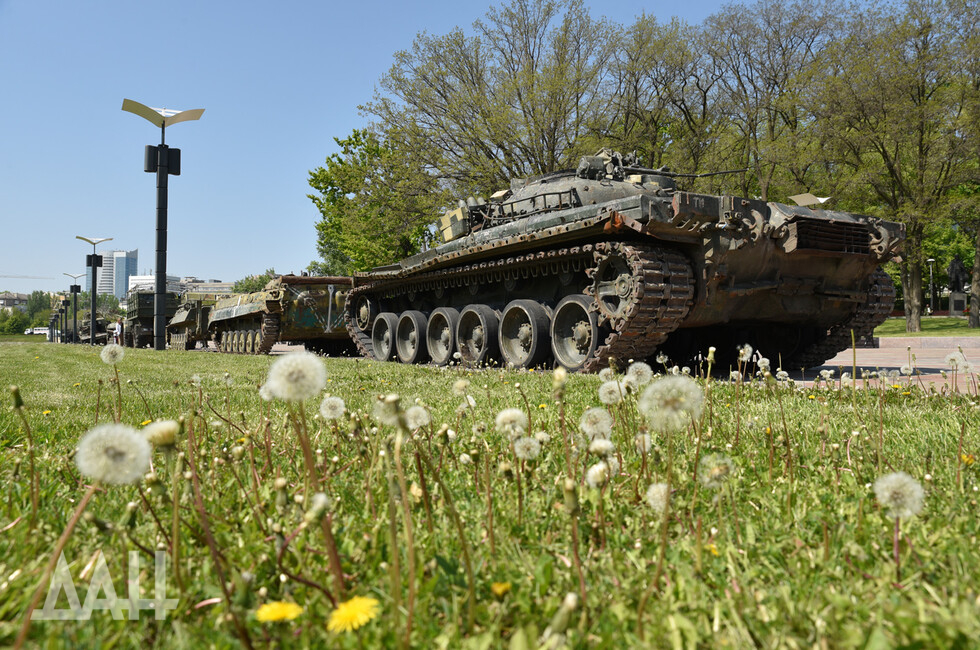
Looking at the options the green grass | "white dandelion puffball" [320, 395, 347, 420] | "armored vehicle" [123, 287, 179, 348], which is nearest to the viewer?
"white dandelion puffball" [320, 395, 347, 420]

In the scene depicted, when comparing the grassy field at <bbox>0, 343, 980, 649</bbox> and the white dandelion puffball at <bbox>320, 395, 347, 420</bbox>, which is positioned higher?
the white dandelion puffball at <bbox>320, 395, 347, 420</bbox>

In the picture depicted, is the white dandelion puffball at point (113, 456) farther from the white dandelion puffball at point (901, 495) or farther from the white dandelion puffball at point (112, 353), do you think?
the white dandelion puffball at point (112, 353)

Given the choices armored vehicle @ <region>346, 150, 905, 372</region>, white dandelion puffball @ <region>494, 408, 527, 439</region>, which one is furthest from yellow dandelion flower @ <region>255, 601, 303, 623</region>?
armored vehicle @ <region>346, 150, 905, 372</region>

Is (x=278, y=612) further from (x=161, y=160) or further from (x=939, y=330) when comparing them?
(x=939, y=330)

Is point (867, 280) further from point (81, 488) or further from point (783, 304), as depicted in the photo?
point (81, 488)

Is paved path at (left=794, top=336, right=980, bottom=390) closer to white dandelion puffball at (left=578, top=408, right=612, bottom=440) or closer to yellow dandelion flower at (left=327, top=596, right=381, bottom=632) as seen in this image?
white dandelion puffball at (left=578, top=408, right=612, bottom=440)

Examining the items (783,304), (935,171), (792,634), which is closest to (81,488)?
(792,634)

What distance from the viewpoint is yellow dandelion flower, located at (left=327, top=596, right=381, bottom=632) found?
1.36 m

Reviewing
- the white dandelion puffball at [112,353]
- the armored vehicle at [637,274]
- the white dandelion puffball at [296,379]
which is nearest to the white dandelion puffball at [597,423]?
the white dandelion puffball at [296,379]

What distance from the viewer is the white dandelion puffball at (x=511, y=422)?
6.50ft

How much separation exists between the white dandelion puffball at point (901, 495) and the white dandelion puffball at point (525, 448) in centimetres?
93

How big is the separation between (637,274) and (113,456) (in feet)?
24.7

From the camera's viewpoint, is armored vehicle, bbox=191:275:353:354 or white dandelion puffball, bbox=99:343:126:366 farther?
armored vehicle, bbox=191:275:353:354

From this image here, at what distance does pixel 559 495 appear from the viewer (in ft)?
8.19
